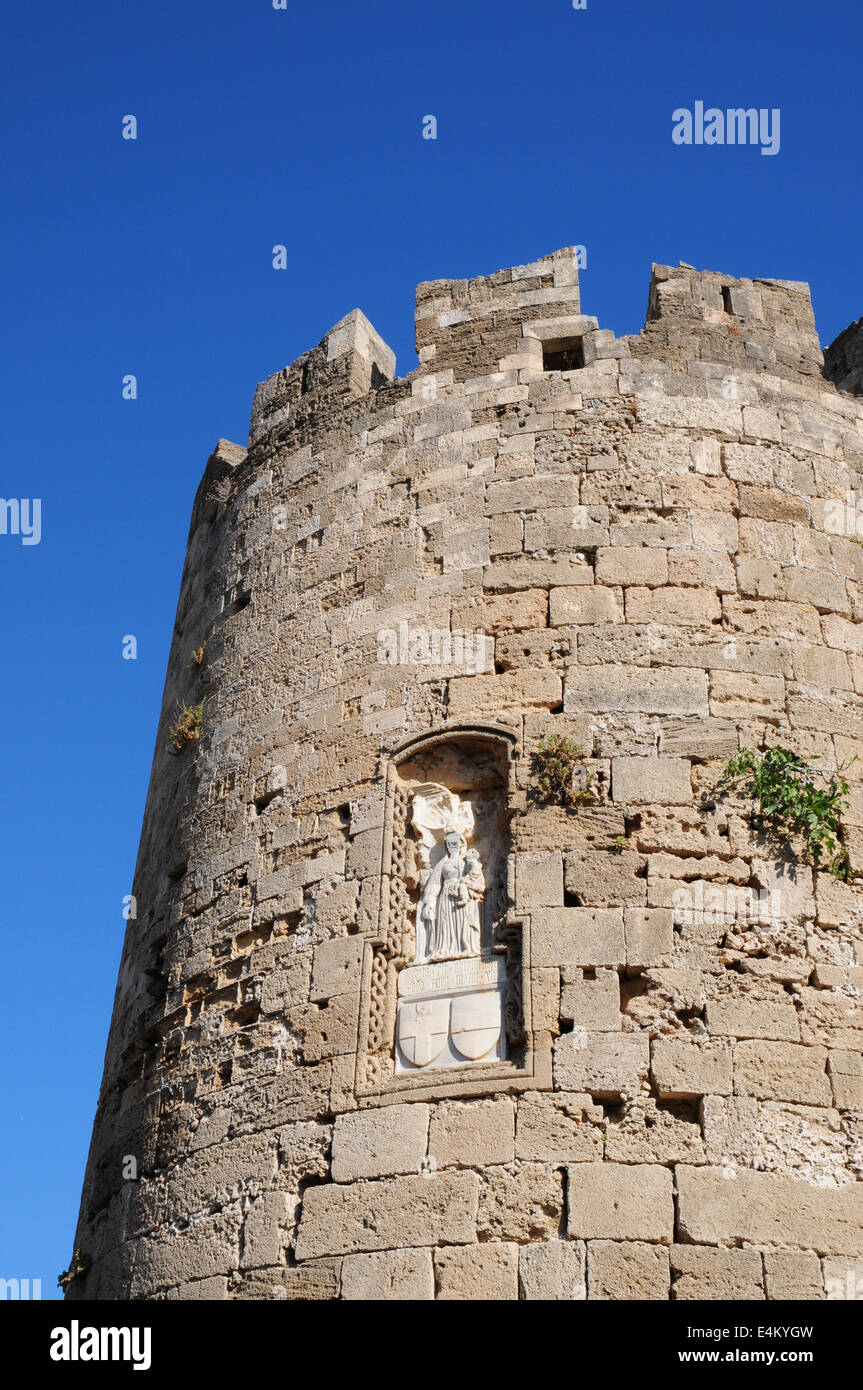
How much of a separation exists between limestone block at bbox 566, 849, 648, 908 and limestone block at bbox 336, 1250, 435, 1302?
1.74 m

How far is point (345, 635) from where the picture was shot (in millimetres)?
9023

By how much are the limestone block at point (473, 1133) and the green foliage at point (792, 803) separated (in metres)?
1.88

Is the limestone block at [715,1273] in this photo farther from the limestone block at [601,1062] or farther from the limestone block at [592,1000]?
the limestone block at [592,1000]

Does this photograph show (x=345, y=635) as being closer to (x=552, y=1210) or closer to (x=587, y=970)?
(x=587, y=970)

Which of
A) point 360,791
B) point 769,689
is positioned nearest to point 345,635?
point 360,791

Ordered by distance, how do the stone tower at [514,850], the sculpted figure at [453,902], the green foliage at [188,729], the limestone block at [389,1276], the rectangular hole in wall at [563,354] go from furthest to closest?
the green foliage at [188,729] < the rectangular hole in wall at [563,354] < the sculpted figure at [453,902] < the stone tower at [514,850] < the limestone block at [389,1276]

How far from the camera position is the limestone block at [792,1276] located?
21.1 ft

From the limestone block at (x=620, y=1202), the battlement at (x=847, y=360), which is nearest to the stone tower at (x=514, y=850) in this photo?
the limestone block at (x=620, y=1202)

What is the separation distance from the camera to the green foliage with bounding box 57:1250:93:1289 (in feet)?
29.7

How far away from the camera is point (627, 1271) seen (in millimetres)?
6445

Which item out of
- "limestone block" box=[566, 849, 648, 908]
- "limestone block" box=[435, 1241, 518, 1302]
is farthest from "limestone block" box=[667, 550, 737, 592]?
"limestone block" box=[435, 1241, 518, 1302]

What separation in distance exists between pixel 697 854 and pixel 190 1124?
2.96 m

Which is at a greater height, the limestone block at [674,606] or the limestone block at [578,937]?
the limestone block at [674,606]

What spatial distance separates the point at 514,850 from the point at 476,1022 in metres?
0.85
